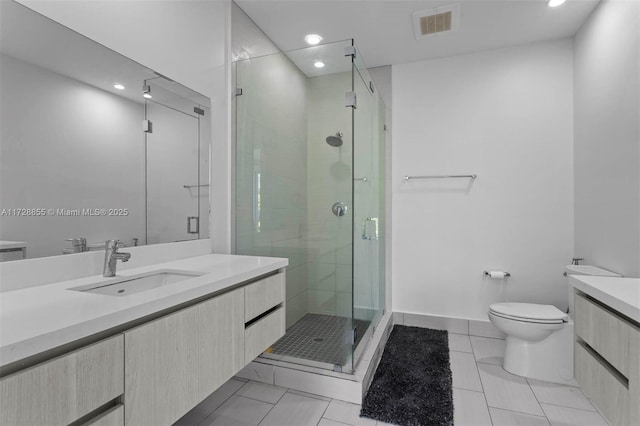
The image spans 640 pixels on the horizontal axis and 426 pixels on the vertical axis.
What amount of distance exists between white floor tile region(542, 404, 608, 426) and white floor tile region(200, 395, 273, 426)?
149 cm

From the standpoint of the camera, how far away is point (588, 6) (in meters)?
2.25

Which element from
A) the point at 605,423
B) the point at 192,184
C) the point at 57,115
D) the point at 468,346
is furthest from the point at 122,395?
the point at 468,346

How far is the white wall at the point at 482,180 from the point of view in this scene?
272 centimetres

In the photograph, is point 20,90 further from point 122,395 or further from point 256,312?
point 256,312

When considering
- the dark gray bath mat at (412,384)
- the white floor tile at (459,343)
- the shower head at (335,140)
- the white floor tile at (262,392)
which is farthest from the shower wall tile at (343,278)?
the white floor tile at (459,343)

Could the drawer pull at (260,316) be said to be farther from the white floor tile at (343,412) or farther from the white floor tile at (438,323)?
the white floor tile at (438,323)

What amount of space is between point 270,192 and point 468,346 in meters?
2.01

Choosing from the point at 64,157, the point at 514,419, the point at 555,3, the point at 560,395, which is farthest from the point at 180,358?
the point at 555,3

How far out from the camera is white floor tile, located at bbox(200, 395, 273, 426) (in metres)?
1.65

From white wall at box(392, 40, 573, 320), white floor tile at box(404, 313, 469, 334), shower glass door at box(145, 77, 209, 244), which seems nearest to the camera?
shower glass door at box(145, 77, 209, 244)

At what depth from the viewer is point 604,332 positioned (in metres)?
1.06

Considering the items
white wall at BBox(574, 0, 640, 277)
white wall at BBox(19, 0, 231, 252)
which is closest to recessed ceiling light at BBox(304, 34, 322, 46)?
white wall at BBox(19, 0, 231, 252)

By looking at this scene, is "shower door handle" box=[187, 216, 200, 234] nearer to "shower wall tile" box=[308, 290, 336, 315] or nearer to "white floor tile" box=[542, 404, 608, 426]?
"shower wall tile" box=[308, 290, 336, 315]

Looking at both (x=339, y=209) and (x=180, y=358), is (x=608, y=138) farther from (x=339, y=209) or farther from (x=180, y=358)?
(x=180, y=358)
